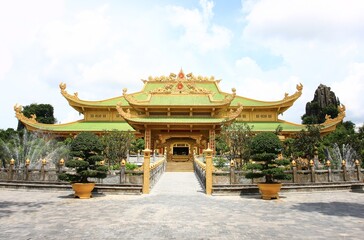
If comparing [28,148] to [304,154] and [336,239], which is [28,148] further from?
[336,239]

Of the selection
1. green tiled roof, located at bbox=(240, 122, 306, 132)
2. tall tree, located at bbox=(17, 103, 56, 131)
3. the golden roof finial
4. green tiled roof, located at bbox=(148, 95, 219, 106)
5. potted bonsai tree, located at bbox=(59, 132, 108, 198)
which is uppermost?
the golden roof finial

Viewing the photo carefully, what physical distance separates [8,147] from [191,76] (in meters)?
24.5

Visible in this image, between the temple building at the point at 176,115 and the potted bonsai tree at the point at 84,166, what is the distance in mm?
14305

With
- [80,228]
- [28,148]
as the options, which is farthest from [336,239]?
[28,148]

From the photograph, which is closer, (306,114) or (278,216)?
(278,216)

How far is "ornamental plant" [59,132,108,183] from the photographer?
13398mm

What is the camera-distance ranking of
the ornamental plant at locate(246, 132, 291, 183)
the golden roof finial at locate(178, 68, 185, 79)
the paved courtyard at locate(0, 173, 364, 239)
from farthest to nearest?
the golden roof finial at locate(178, 68, 185, 79)
the ornamental plant at locate(246, 132, 291, 183)
the paved courtyard at locate(0, 173, 364, 239)

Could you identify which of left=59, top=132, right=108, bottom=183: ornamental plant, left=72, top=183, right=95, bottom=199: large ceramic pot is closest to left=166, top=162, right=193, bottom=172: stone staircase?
left=59, top=132, right=108, bottom=183: ornamental plant

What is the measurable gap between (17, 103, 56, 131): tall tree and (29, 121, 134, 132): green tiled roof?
31.2 meters

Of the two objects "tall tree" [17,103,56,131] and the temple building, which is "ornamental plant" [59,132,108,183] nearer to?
the temple building

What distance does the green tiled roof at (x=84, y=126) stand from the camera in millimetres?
34250

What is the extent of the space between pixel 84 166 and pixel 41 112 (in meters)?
59.3

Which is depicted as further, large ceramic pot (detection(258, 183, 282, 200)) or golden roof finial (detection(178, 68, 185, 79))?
golden roof finial (detection(178, 68, 185, 79))

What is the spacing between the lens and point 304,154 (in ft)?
68.1
